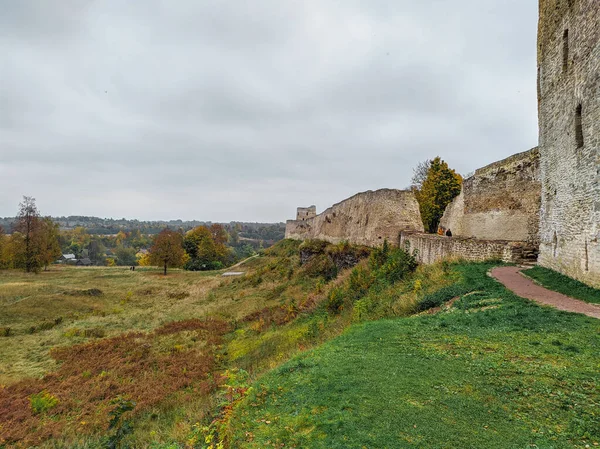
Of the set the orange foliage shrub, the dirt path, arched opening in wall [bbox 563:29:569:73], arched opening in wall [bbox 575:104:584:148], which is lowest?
the orange foliage shrub

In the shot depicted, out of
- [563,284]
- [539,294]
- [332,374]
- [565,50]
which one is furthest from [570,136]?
[332,374]

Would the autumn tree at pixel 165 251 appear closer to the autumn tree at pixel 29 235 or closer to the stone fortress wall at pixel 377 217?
the autumn tree at pixel 29 235

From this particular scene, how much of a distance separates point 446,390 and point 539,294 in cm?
604

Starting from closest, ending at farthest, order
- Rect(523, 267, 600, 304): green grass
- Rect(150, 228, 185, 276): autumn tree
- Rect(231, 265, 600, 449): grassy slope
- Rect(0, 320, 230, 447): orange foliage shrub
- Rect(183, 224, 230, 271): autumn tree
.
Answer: Rect(231, 265, 600, 449): grassy slope → Rect(523, 267, 600, 304): green grass → Rect(0, 320, 230, 447): orange foliage shrub → Rect(150, 228, 185, 276): autumn tree → Rect(183, 224, 230, 271): autumn tree

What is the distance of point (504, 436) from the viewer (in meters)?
3.46

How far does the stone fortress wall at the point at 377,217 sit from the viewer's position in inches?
799

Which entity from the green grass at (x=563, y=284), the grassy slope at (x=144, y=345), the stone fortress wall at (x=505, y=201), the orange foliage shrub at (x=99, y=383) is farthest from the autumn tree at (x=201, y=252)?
the green grass at (x=563, y=284)

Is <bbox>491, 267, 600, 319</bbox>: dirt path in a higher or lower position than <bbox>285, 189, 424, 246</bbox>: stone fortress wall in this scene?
lower

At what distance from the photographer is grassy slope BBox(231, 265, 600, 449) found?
3.62 metres

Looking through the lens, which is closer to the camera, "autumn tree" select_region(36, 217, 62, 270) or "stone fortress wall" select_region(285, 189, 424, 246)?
"stone fortress wall" select_region(285, 189, 424, 246)

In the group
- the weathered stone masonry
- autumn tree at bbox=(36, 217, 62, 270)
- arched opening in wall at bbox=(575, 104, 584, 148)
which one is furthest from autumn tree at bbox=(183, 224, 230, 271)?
arched opening in wall at bbox=(575, 104, 584, 148)

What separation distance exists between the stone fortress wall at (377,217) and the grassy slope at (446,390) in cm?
1309

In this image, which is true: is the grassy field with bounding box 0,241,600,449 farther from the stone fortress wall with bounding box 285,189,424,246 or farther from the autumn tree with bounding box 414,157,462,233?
the autumn tree with bounding box 414,157,462,233

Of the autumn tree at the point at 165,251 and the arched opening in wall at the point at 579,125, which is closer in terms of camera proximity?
the arched opening in wall at the point at 579,125
